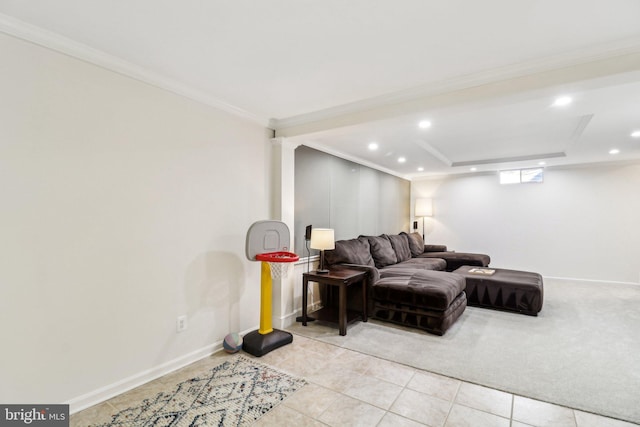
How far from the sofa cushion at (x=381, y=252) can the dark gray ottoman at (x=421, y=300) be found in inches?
41.5

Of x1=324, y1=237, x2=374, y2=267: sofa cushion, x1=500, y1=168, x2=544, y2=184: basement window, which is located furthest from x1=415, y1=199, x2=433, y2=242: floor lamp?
x1=324, y1=237, x2=374, y2=267: sofa cushion

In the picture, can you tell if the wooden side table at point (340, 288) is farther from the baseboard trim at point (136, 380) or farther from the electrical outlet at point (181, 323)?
the electrical outlet at point (181, 323)

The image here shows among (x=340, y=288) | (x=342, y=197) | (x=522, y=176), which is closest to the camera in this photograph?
(x=340, y=288)

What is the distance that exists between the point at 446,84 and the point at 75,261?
10.1ft

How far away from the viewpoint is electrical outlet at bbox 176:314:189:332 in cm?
260

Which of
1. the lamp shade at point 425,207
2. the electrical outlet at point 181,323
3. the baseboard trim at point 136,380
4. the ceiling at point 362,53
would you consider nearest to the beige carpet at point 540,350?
the baseboard trim at point 136,380

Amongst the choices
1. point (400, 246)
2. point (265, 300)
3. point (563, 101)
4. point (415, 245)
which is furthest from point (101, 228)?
point (415, 245)

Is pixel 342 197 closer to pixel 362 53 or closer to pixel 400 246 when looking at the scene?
pixel 400 246

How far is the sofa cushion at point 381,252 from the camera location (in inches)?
201

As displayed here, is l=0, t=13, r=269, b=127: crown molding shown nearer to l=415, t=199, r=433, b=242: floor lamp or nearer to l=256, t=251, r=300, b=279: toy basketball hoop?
l=256, t=251, r=300, b=279: toy basketball hoop

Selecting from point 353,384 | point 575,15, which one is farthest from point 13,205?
point 575,15

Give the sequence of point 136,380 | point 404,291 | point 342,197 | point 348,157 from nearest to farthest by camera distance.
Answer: point 136,380
point 404,291
point 342,197
point 348,157

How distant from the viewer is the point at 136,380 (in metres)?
2.31

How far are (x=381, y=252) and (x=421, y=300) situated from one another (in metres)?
1.73
